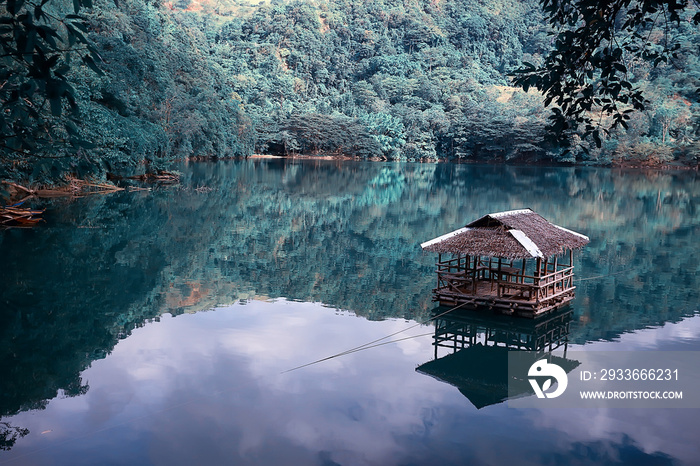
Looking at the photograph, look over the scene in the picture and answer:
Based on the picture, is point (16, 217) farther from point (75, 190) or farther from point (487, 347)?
point (487, 347)

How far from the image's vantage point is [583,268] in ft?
52.6

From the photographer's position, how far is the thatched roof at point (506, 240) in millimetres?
10883

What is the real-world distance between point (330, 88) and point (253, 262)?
84.7 m

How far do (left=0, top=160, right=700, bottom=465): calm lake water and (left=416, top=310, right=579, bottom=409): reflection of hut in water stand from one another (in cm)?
11

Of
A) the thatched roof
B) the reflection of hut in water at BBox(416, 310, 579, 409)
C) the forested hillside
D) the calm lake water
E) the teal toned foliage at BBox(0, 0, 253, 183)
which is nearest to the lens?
the calm lake water

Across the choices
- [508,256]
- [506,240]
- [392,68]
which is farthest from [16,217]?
[392,68]

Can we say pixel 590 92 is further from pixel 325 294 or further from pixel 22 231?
pixel 22 231

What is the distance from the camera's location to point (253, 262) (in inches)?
626

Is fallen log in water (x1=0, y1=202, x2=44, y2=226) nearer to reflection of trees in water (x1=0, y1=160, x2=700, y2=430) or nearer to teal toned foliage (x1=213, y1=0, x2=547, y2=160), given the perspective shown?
reflection of trees in water (x1=0, y1=160, x2=700, y2=430)

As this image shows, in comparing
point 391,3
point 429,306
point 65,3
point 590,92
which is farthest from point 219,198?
point 391,3
